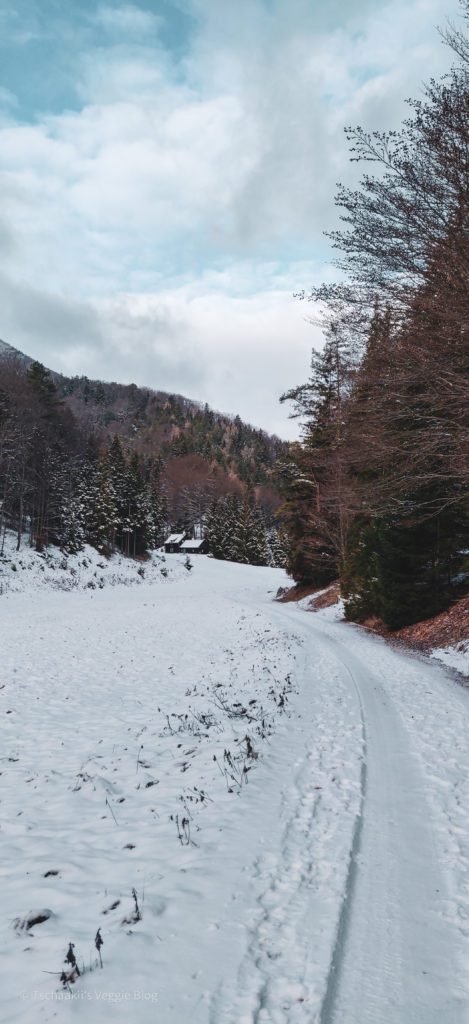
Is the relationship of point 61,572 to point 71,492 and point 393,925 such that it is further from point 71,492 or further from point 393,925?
point 393,925

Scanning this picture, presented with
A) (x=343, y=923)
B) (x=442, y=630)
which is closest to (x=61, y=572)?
(x=442, y=630)

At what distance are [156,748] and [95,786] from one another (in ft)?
5.01

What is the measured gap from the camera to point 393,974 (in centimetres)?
295

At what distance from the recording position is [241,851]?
4332 millimetres

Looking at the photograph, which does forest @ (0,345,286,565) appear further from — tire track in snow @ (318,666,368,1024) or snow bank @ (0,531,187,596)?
tire track in snow @ (318,666,368,1024)

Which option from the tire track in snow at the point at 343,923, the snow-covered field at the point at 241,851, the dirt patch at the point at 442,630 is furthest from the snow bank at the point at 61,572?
the tire track in snow at the point at 343,923

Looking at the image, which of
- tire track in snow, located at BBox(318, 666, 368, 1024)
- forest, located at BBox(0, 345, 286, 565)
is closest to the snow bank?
forest, located at BBox(0, 345, 286, 565)

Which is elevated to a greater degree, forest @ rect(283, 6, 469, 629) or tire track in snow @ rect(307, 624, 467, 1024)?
forest @ rect(283, 6, 469, 629)

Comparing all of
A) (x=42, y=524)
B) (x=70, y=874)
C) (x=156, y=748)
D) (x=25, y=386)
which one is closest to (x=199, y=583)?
(x=42, y=524)

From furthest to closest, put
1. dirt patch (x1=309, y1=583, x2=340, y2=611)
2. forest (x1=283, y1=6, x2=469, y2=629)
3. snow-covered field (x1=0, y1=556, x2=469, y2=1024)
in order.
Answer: dirt patch (x1=309, y1=583, x2=340, y2=611) → forest (x1=283, y1=6, x2=469, y2=629) → snow-covered field (x1=0, y1=556, x2=469, y2=1024)

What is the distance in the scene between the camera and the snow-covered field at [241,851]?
112 inches

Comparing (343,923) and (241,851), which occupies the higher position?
(343,923)

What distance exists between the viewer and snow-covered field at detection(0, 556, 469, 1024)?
2844mm

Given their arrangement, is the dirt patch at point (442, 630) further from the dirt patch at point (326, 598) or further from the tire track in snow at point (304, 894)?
the dirt patch at point (326, 598)
